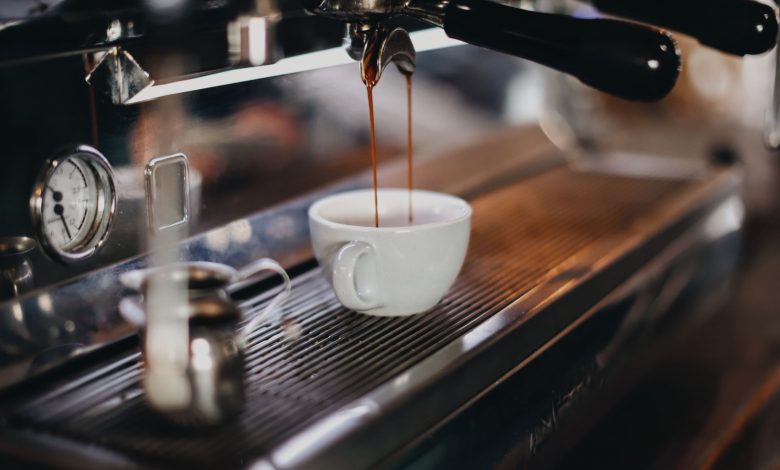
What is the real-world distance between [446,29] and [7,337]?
354 millimetres

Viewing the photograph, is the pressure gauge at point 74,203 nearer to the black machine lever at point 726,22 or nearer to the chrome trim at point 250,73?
the chrome trim at point 250,73

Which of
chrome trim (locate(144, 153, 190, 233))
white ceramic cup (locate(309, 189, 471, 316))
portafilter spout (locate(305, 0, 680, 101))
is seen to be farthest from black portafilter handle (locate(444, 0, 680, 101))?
chrome trim (locate(144, 153, 190, 233))

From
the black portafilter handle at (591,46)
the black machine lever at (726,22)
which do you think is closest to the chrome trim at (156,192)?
the black portafilter handle at (591,46)

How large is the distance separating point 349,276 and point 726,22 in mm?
342

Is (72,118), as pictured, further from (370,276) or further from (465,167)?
(465,167)

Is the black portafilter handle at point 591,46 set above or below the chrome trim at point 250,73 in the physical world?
above

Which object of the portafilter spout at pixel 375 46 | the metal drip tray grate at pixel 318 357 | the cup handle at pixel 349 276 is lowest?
A: the metal drip tray grate at pixel 318 357

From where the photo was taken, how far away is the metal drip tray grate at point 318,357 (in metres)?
0.47

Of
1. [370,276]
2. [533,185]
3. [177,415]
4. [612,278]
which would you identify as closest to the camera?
[177,415]

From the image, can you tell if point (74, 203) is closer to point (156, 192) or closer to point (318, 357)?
point (156, 192)

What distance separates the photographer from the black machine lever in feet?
2.15

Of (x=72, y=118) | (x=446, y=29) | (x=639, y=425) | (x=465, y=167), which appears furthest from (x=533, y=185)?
(x=72, y=118)

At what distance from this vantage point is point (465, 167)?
40.9 inches

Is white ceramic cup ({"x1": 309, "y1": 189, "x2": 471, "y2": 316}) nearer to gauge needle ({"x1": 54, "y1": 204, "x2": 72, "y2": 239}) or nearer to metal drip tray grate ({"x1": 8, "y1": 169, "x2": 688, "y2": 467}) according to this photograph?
metal drip tray grate ({"x1": 8, "y1": 169, "x2": 688, "y2": 467})
